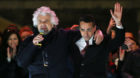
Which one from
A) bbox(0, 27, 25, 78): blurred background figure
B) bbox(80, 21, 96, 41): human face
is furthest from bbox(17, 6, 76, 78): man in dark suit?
bbox(0, 27, 25, 78): blurred background figure

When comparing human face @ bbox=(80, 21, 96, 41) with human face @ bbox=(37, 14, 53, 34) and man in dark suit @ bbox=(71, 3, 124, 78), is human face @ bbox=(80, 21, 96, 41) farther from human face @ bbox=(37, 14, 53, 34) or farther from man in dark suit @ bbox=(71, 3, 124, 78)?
human face @ bbox=(37, 14, 53, 34)

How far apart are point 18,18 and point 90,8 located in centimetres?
284

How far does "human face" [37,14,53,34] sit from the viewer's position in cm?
501

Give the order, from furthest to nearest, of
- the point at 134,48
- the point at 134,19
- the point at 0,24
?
the point at 134,19 → the point at 0,24 → the point at 134,48

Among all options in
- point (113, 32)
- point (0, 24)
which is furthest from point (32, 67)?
point (0, 24)

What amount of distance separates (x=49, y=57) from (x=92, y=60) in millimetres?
571

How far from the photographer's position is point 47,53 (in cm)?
504

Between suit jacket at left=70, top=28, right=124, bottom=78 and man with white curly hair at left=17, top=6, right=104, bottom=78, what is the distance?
10 cm

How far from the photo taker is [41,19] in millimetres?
5156

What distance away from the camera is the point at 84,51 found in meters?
5.24

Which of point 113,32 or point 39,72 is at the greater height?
point 113,32

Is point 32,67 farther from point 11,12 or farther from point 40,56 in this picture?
point 11,12

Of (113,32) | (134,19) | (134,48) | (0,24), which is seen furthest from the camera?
(134,19)

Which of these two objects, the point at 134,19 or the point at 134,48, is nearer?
the point at 134,48
